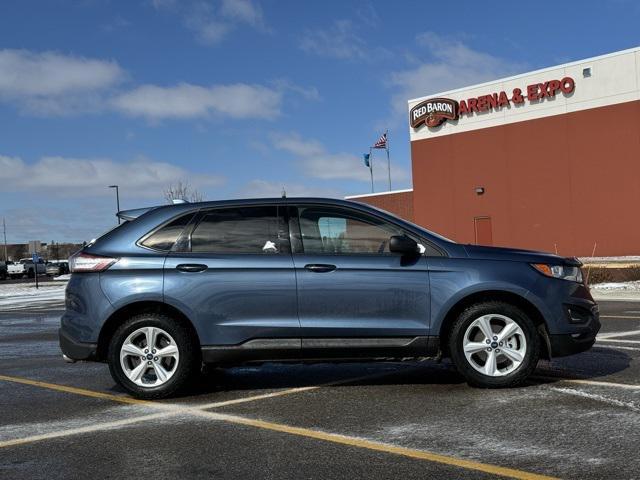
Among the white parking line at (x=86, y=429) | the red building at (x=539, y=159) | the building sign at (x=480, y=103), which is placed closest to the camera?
the white parking line at (x=86, y=429)

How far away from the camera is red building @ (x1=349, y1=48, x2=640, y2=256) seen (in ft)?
100

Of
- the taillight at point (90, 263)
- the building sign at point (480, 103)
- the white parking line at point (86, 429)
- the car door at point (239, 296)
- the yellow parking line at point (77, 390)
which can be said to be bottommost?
the white parking line at point (86, 429)

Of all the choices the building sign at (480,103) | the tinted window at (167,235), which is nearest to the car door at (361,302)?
the tinted window at (167,235)

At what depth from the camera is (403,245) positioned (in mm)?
5723

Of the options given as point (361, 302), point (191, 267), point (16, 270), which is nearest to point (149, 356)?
point (191, 267)

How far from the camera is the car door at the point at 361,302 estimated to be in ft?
18.7

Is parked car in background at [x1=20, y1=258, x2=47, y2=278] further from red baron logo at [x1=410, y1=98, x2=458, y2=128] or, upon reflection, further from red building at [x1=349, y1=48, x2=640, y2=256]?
red baron logo at [x1=410, y1=98, x2=458, y2=128]

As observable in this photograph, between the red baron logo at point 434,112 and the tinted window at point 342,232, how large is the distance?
3241 cm

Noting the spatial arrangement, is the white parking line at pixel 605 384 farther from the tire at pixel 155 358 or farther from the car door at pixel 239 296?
the tire at pixel 155 358

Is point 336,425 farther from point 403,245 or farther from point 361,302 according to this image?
point 403,245

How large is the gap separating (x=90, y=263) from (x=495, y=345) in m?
3.62

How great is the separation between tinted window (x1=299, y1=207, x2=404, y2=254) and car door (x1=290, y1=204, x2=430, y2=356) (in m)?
0.11

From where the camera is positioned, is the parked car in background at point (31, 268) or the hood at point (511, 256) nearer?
the hood at point (511, 256)

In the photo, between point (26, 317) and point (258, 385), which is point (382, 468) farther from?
point (26, 317)
